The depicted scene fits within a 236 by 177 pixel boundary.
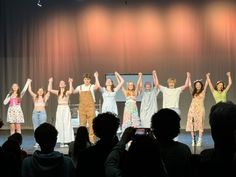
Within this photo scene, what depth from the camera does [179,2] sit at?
12.0 meters

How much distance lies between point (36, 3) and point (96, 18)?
173 cm

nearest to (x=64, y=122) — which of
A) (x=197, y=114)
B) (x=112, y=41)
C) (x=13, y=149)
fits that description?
(x=197, y=114)

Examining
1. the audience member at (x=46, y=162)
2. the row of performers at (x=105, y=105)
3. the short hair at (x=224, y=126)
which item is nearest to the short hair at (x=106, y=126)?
the audience member at (x=46, y=162)

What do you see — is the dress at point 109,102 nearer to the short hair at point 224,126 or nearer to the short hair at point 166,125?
the short hair at point 166,125

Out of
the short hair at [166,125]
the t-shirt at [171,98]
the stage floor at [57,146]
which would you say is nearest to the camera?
the short hair at [166,125]

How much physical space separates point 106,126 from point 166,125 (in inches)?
14.1

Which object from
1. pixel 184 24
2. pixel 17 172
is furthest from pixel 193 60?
pixel 17 172

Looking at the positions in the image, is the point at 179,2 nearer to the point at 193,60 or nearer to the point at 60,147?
the point at 193,60

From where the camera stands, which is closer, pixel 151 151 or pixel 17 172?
pixel 151 151

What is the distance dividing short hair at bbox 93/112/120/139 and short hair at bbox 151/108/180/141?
262mm

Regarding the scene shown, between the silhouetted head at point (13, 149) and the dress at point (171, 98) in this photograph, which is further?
the dress at point (171, 98)

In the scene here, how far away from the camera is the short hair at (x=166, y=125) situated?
2195 millimetres

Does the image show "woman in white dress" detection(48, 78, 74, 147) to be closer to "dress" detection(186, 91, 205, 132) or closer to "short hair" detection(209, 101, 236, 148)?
"dress" detection(186, 91, 205, 132)

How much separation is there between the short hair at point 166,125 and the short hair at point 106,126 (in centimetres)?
26
